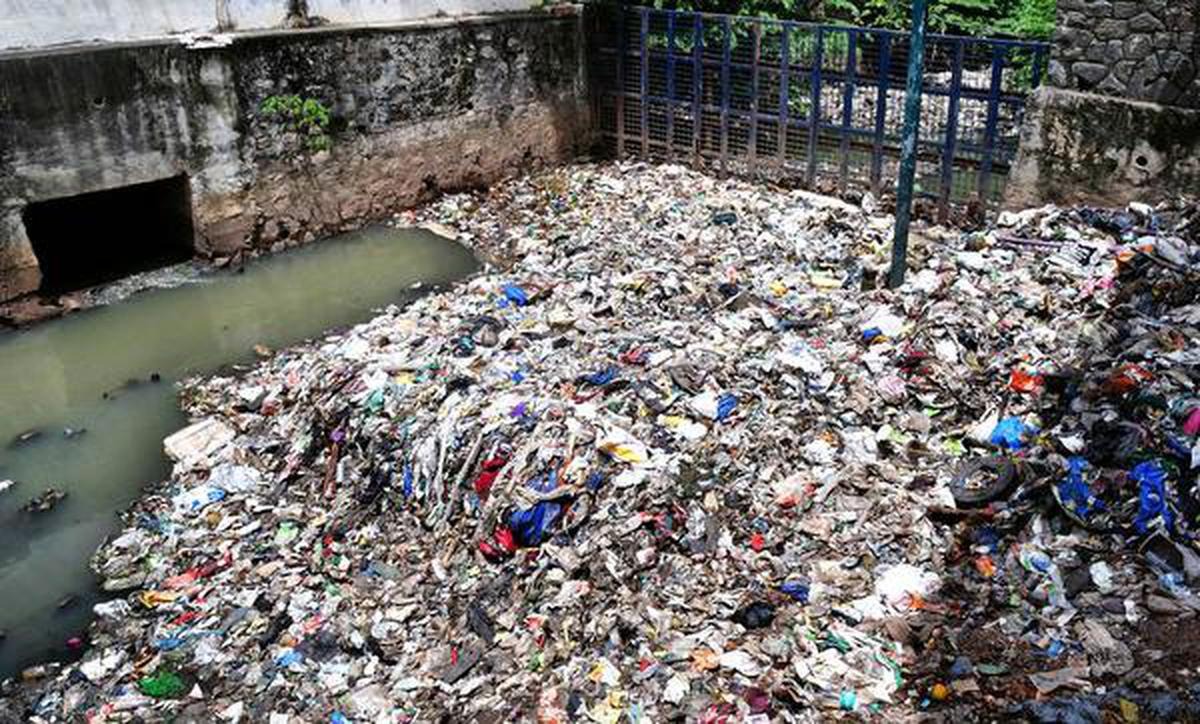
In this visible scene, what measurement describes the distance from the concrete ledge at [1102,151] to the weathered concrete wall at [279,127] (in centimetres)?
520

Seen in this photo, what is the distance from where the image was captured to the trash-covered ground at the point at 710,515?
356 centimetres

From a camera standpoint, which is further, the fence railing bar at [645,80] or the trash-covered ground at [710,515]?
the fence railing bar at [645,80]

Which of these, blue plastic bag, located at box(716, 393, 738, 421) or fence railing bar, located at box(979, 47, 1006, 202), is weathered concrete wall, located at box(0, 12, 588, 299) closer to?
fence railing bar, located at box(979, 47, 1006, 202)

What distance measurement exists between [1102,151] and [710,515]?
4.48m

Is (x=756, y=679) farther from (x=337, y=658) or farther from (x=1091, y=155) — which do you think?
(x=1091, y=155)

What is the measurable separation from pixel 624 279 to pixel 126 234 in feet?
16.6

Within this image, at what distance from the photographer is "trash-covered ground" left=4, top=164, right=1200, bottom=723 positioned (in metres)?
3.56

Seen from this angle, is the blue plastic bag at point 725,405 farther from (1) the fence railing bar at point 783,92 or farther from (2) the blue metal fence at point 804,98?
(1) the fence railing bar at point 783,92

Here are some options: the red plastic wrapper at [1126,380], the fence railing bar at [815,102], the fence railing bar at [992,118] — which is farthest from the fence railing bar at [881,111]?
the red plastic wrapper at [1126,380]

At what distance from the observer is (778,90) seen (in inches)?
359

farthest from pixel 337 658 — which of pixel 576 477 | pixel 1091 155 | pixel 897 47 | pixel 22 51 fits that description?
pixel 897 47

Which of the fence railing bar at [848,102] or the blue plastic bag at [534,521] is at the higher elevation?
the fence railing bar at [848,102]

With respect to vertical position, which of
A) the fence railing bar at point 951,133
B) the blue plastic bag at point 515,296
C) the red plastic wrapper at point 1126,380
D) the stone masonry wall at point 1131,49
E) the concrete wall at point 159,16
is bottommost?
the blue plastic bag at point 515,296

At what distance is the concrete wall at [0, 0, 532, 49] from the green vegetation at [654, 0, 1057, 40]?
3.01 meters
